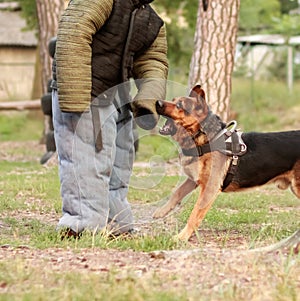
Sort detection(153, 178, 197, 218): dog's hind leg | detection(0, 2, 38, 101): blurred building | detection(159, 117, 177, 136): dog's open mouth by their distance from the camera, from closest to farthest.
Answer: detection(159, 117, 177, 136): dog's open mouth → detection(153, 178, 197, 218): dog's hind leg → detection(0, 2, 38, 101): blurred building

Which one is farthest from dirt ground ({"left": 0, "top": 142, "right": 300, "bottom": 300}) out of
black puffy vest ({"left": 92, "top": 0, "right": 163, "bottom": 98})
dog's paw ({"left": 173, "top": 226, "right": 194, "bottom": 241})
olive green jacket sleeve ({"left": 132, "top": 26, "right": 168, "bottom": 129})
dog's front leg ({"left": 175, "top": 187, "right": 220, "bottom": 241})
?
black puffy vest ({"left": 92, "top": 0, "right": 163, "bottom": 98})

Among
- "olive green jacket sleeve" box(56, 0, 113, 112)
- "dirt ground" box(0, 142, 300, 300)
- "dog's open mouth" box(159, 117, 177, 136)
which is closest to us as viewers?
"dirt ground" box(0, 142, 300, 300)

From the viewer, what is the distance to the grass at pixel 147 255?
489 cm

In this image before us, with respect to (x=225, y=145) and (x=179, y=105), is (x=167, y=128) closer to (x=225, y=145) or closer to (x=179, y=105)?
(x=179, y=105)

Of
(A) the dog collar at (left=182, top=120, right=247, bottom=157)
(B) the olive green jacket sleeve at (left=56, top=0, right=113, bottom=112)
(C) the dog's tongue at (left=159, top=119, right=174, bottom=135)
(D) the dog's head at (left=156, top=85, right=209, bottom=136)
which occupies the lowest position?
(A) the dog collar at (left=182, top=120, right=247, bottom=157)

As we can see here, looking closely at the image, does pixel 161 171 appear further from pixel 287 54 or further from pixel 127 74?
pixel 287 54

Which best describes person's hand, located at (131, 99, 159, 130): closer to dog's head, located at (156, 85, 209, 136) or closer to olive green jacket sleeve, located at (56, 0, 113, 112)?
dog's head, located at (156, 85, 209, 136)

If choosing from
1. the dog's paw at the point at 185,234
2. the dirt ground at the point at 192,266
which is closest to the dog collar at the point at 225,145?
the dog's paw at the point at 185,234

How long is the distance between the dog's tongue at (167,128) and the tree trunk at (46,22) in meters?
9.65

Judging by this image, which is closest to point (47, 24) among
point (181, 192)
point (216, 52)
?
point (216, 52)

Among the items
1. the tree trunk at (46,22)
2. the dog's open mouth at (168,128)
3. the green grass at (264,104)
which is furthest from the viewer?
the green grass at (264,104)

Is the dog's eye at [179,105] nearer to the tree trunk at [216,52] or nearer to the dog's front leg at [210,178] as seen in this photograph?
the dog's front leg at [210,178]

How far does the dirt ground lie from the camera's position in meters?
5.10

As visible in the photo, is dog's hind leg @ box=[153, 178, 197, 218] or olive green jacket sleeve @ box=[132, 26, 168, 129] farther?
dog's hind leg @ box=[153, 178, 197, 218]
